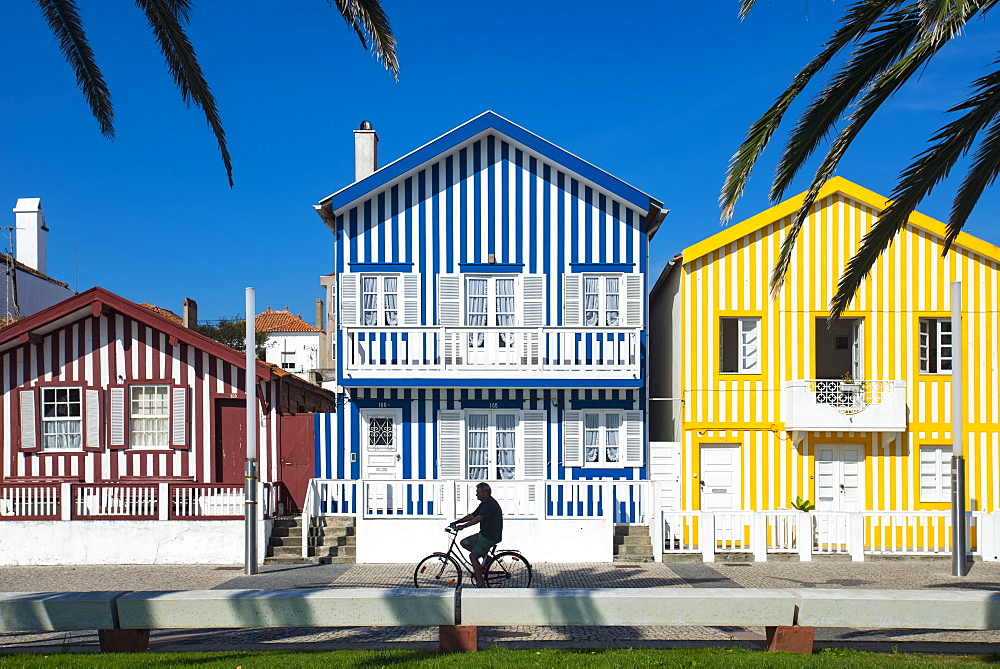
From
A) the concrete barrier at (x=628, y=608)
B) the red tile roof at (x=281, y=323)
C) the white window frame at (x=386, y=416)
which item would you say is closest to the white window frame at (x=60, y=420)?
the white window frame at (x=386, y=416)

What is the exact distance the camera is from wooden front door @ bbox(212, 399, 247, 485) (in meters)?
20.0

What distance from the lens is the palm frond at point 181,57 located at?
10.4 meters

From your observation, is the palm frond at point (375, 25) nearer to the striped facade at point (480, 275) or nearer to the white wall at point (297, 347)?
the striped facade at point (480, 275)

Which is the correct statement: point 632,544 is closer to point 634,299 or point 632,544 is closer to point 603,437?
point 603,437

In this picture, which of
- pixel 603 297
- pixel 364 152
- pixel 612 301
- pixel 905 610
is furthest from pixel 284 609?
pixel 364 152

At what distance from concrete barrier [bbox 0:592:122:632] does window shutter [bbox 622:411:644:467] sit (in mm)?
13045

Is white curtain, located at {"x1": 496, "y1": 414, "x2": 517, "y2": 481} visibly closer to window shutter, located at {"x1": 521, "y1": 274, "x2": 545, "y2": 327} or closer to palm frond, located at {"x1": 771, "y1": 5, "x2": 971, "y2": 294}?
window shutter, located at {"x1": 521, "y1": 274, "x2": 545, "y2": 327}

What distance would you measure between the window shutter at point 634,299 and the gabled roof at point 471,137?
4.92 ft

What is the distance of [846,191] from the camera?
2059cm

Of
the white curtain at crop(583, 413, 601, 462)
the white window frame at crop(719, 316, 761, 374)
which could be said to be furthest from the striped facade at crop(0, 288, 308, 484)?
the white window frame at crop(719, 316, 761, 374)

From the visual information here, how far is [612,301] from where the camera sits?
2092 cm

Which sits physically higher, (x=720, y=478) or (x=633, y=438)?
(x=633, y=438)

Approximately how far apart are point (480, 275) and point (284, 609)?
12.9 meters

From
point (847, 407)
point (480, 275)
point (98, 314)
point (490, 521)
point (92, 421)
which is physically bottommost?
point (490, 521)
